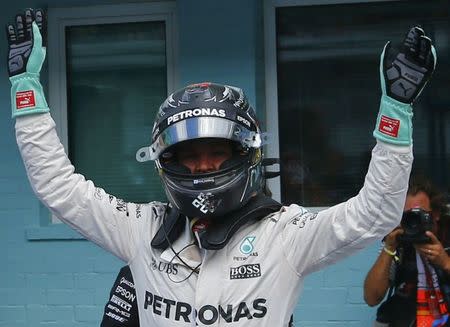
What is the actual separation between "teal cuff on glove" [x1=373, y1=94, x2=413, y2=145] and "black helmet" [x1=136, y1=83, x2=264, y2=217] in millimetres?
424

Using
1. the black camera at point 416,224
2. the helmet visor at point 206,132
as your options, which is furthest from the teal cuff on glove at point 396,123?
the black camera at point 416,224

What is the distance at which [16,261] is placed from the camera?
5.37 metres

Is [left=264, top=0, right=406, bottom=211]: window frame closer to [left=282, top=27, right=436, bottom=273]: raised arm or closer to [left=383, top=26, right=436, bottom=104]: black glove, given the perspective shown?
[left=282, top=27, right=436, bottom=273]: raised arm

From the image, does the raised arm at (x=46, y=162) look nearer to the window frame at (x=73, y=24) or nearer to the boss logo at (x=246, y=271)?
the boss logo at (x=246, y=271)

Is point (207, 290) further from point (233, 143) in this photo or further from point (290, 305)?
point (233, 143)

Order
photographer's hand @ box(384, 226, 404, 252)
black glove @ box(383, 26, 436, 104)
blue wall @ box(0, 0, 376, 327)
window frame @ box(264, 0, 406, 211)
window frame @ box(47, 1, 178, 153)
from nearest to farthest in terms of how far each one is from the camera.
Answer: black glove @ box(383, 26, 436, 104)
photographer's hand @ box(384, 226, 404, 252)
blue wall @ box(0, 0, 376, 327)
window frame @ box(264, 0, 406, 211)
window frame @ box(47, 1, 178, 153)

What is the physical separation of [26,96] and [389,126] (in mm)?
1027

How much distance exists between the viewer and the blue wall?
505 cm

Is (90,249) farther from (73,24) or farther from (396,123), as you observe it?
(396,123)

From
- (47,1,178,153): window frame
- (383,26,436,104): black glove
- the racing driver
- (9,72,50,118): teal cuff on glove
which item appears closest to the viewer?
(383,26,436,104): black glove

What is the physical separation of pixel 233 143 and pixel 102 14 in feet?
10.5

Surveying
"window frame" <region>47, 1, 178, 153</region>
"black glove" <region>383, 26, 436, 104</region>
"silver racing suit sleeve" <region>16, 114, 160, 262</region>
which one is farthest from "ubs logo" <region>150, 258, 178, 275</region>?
"window frame" <region>47, 1, 178, 153</region>

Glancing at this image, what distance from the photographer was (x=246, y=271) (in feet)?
7.60

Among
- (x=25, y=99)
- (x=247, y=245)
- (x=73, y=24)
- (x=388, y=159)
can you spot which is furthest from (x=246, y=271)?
(x=73, y=24)
